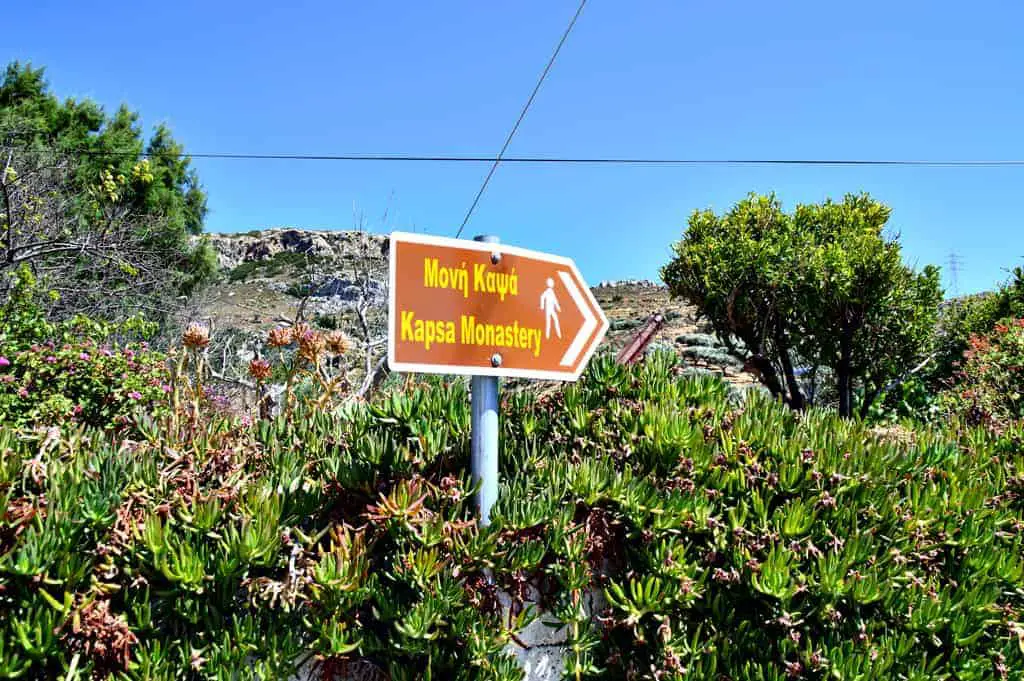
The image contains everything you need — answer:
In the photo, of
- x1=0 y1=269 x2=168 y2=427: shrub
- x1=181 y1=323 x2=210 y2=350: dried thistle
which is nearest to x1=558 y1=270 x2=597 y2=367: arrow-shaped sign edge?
x1=181 y1=323 x2=210 y2=350: dried thistle

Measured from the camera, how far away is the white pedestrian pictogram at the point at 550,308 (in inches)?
101

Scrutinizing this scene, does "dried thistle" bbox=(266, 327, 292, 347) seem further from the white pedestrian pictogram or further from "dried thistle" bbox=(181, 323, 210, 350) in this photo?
the white pedestrian pictogram

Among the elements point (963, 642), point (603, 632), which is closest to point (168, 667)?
point (603, 632)

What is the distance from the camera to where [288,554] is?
2219 mm

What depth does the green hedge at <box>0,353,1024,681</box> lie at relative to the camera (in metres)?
2.03

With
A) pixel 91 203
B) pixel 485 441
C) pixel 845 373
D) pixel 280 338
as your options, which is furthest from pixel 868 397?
pixel 91 203

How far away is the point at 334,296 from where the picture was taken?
15.1m

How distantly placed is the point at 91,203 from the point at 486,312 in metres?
16.2

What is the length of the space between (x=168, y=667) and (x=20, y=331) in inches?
263

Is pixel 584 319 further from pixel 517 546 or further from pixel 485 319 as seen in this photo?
pixel 517 546

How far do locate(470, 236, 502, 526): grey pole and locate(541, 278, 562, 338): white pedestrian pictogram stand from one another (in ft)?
0.79

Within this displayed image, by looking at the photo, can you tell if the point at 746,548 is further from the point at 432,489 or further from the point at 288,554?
the point at 288,554

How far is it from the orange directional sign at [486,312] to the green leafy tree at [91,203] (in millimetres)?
9643

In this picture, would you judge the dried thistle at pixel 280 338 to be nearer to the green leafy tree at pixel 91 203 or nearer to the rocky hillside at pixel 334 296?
the rocky hillside at pixel 334 296
